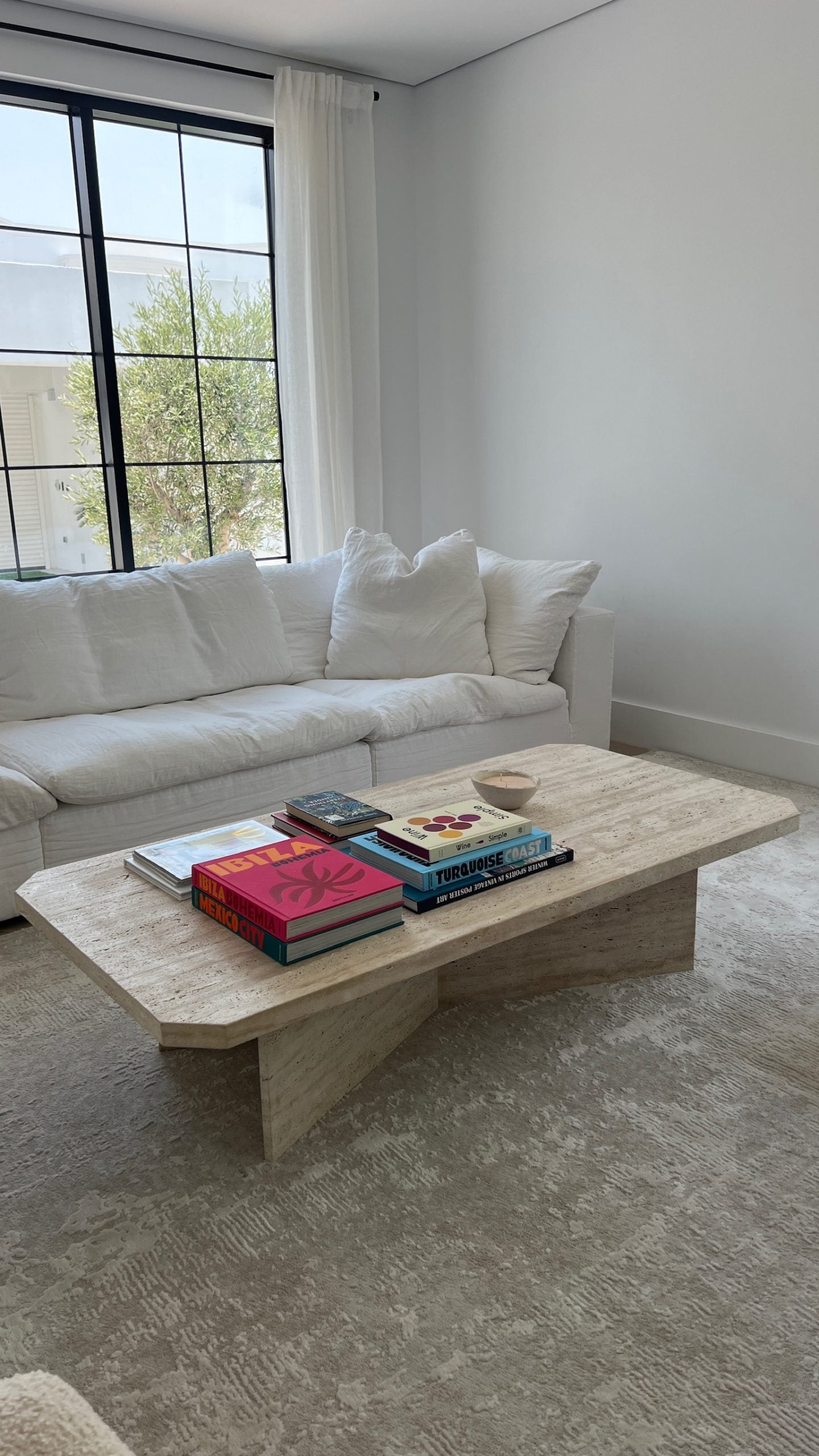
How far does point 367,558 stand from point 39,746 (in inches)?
55.8

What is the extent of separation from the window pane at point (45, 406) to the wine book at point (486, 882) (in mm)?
3379

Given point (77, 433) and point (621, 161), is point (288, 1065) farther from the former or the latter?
point (77, 433)

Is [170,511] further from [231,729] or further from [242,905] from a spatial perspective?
[242,905]

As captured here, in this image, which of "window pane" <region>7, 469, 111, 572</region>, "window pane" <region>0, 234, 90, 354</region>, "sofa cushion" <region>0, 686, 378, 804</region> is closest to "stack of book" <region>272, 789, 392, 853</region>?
"sofa cushion" <region>0, 686, 378, 804</region>

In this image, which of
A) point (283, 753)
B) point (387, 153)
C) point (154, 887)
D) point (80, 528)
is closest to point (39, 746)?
point (283, 753)

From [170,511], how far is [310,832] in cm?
319

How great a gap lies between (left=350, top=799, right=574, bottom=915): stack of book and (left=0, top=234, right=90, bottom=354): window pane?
362 cm

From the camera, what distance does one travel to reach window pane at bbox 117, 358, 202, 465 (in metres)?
5.12

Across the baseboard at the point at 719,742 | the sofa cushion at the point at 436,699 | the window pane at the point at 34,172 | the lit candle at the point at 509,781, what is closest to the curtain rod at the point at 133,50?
the window pane at the point at 34,172

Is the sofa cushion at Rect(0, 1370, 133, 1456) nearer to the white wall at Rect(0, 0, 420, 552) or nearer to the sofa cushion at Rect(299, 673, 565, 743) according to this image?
the sofa cushion at Rect(299, 673, 565, 743)

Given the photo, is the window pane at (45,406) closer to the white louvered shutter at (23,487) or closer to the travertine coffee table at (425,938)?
the white louvered shutter at (23,487)

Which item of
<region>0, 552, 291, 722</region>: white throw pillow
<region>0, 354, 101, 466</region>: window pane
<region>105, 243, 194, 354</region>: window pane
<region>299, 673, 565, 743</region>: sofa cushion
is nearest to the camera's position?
<region>0, 552, 291, 722</region>: white throw pillow

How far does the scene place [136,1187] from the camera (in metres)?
1.65

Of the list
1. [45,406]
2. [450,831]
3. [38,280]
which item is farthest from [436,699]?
[38,280]
